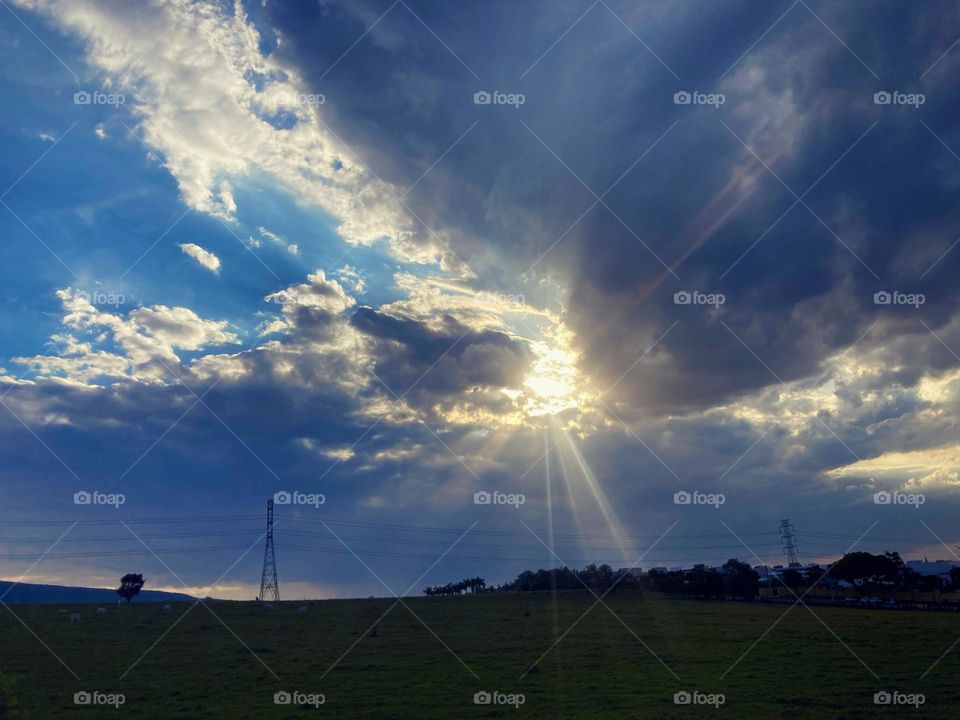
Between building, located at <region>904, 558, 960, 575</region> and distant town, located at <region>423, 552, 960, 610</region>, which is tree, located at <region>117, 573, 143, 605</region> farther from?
building, located at <region>904, 558, 960, 575</region>

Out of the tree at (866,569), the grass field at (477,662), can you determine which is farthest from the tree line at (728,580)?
the grass field at (477,662)

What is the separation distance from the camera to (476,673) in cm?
3984

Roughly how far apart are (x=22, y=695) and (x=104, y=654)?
11.8m

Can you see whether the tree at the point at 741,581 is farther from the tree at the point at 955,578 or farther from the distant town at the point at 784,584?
the tree at the point at 955,578

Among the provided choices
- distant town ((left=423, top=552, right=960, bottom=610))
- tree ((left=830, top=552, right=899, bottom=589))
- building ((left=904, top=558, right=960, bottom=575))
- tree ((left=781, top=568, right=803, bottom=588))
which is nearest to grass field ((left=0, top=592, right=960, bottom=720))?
distant town ((left=423, top=552, right=960, bottom=610))

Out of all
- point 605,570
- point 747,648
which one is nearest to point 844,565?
point 605,570

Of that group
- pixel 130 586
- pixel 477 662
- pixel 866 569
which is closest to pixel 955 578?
pixel 866 569

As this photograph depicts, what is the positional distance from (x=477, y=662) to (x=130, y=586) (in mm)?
85244

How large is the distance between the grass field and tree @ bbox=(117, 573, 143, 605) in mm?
40272

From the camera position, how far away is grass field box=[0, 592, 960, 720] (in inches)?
1313

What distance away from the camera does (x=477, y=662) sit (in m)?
42.9

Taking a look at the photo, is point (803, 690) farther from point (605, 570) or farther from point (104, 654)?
point (605, 570)

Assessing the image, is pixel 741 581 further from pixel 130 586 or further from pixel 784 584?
pixel 130 586

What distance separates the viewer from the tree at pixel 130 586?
105713 mm
